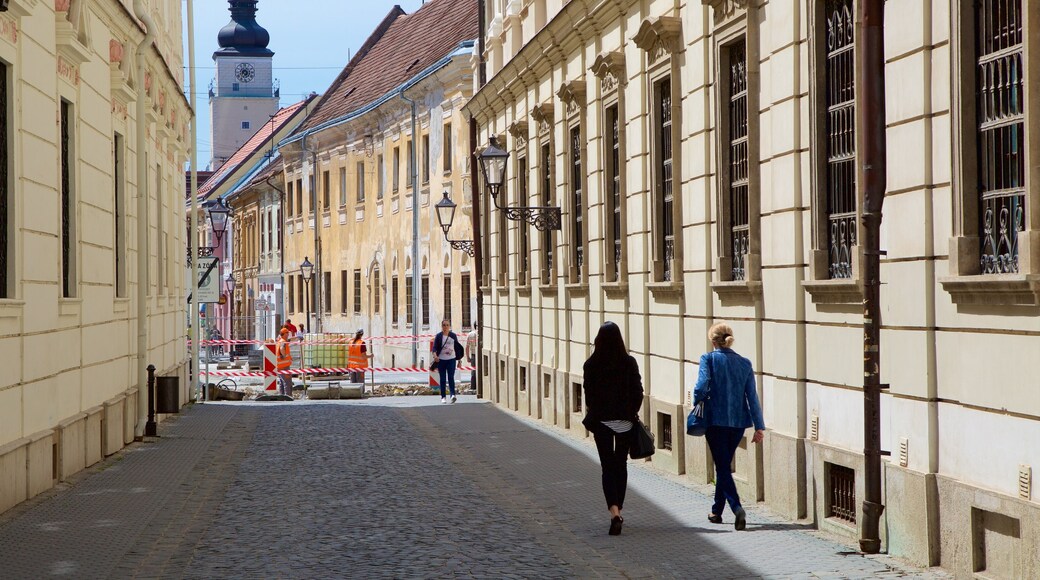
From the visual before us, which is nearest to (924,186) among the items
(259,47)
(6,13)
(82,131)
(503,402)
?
(6,13)

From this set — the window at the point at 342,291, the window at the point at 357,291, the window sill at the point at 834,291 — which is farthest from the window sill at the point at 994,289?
the window at the point at 342,291

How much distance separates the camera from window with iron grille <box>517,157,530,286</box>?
25.6 metres

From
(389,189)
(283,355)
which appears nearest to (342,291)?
(389,189)

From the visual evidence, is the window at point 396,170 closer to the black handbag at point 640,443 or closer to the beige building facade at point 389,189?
the beige building facade at point 389,189

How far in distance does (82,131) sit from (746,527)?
840 centimetres

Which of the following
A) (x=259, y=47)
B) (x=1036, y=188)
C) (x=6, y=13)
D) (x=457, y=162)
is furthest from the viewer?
(x=259, y=47)

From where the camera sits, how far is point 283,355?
116 feet

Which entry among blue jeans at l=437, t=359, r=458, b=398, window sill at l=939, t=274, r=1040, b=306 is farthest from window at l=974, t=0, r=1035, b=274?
blue jeans at l=437, t=359, r=458, b=398

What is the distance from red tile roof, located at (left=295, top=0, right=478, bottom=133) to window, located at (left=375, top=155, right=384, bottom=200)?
195 cm

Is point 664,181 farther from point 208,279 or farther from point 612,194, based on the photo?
point 208,279

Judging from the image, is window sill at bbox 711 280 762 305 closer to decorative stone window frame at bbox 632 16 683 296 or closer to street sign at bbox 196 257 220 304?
decorative stone window frame at bbox 632 16 683 296

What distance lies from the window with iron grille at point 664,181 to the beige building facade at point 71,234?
19.2 feet

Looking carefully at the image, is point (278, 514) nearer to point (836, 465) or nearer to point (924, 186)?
point (836, 465)

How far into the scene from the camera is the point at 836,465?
11102mm
